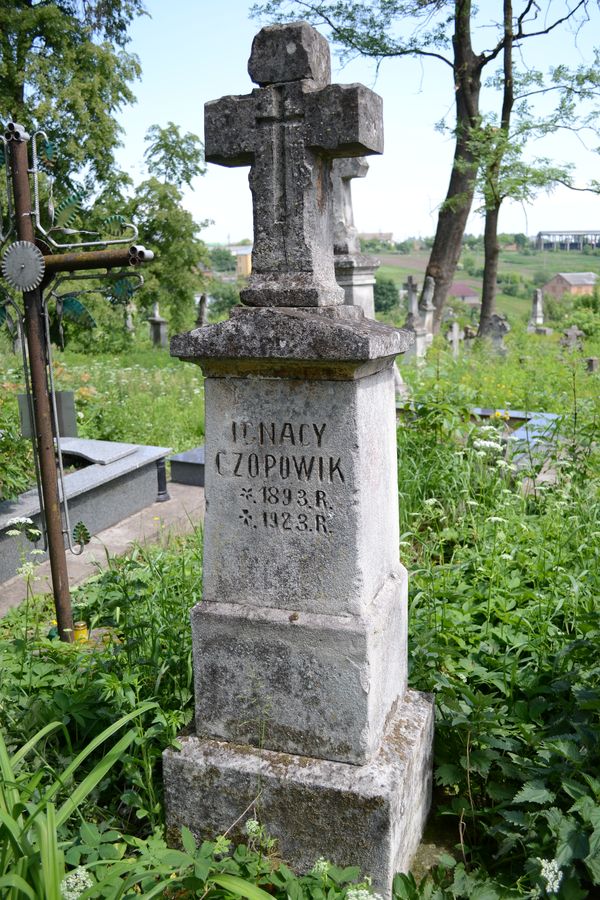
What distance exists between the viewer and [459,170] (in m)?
14.8

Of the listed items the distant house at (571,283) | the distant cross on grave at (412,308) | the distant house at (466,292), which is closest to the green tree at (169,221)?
the distant cross on grave at (412,308)

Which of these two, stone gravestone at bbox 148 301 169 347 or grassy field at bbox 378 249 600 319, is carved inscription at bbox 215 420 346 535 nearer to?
stone gravestone at bbox 148 301 169 347

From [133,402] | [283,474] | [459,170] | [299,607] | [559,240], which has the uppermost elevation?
[559,240]

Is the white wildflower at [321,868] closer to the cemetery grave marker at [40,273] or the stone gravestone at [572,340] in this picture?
the cemetery grave marker at [40,273]

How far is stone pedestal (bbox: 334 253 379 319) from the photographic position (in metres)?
7.64

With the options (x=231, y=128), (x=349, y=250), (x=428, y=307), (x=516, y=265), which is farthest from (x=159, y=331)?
(x=516, y=265)

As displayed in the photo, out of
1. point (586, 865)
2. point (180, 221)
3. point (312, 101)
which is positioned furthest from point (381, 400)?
point (180, 221)

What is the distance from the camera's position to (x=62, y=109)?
58.0 ft

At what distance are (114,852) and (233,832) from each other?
415mm

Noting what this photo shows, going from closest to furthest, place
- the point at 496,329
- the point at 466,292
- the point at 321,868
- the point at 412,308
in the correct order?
the point at 321,868, the point at 496,329, the point at 412,308, the point at 466,292

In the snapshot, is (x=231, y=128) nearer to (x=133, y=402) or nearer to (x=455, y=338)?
(x=133, y=402)

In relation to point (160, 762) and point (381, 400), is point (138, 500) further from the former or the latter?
point (381, 400)

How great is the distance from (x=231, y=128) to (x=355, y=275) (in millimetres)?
5413

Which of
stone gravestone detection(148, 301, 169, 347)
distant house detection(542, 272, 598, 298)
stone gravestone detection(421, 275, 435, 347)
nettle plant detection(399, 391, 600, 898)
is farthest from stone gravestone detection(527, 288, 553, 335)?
distant house detection(542, 272, 598, 298)
